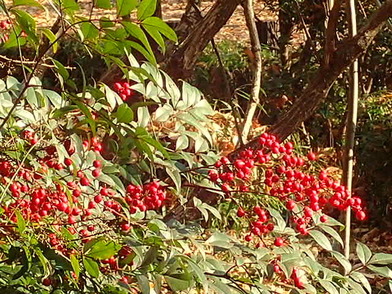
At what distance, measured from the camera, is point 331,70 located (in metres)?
2.63

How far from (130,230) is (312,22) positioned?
3.45 meters

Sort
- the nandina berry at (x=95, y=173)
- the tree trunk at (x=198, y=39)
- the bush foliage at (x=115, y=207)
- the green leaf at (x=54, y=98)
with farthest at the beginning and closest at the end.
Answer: the tree trunk at (x=198, y=39) < the green leaf at (x=54, y=98) < the nandina berry at (x=95, y=173) < the bush foliage at (x=115, y=207)

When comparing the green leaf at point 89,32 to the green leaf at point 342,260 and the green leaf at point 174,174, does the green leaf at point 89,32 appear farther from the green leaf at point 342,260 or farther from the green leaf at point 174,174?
the green leaf at point 342,260

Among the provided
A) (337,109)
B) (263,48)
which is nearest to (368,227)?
(337,109)

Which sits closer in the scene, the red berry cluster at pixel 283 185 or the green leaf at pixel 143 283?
the green leaf at pixel 143 283

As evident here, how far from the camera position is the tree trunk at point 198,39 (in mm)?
2775

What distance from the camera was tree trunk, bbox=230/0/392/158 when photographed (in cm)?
256

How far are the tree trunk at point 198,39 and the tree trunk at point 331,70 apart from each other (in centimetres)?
37

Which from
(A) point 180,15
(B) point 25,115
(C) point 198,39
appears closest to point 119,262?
(B) point 25,115

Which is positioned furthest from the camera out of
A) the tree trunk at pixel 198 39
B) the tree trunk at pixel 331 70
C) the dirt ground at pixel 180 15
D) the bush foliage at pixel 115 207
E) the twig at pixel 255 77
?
the dirt ground at pixel 180 15

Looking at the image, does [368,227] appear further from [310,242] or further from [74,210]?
[74,210]

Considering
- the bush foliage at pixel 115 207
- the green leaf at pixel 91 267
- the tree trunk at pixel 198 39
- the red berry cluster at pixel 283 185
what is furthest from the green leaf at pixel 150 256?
the tree trunk at pixel 198 39

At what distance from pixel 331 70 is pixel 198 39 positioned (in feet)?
1.57

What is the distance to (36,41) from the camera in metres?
1.21
